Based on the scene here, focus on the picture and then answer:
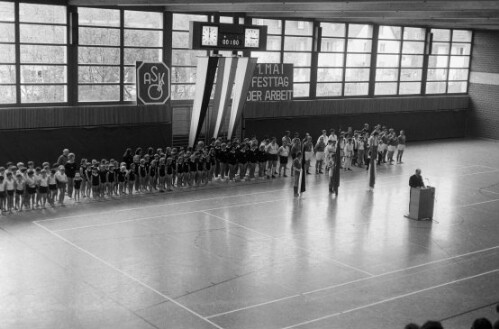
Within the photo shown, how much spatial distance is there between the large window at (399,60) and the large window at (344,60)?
1148 mm

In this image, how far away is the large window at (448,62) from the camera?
4659cm

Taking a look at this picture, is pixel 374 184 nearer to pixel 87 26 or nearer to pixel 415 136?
pixel 87 26

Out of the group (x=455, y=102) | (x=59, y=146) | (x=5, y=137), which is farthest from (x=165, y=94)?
(x=455, y=102)

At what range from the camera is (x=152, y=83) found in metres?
32.3

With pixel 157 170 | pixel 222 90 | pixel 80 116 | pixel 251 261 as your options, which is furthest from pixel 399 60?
pixel 251 261

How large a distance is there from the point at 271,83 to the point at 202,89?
18.2 ft

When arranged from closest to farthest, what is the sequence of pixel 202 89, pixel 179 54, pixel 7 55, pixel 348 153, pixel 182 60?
pixel 7 55, pixel 202 89, pixel 348 153, pixel 179 54, pixel 182 60

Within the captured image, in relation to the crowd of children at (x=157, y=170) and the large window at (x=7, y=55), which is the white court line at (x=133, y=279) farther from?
the large window at (x=7, y=55)

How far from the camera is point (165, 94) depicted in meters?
33.0

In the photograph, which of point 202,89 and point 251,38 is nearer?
point 251,38

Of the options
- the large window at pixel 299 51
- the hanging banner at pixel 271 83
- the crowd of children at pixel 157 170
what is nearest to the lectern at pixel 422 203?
the crowd of children at pixel 157 170

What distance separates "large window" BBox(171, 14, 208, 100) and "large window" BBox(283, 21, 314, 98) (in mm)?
5757

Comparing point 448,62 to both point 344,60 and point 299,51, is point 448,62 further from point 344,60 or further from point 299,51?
point 299,51

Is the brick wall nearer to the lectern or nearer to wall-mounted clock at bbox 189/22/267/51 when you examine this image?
wall-mounted clock at bbox 189/22/267/51
